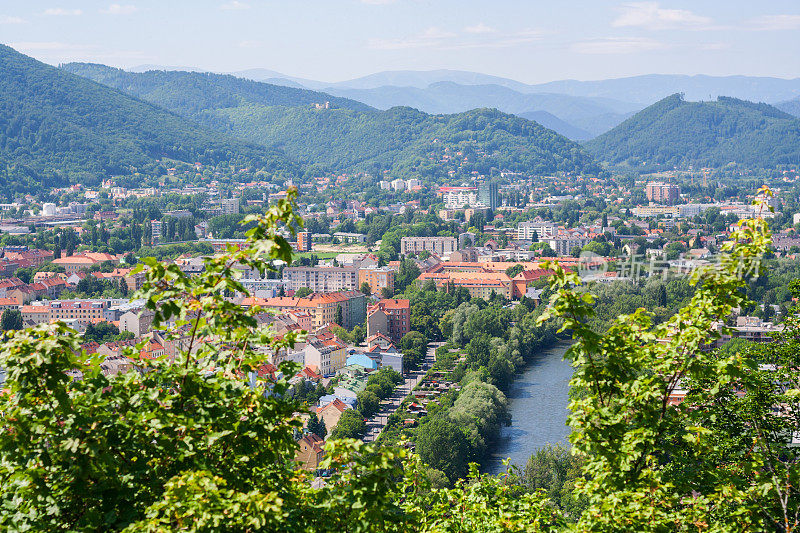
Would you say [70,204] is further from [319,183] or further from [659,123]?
[659,123]

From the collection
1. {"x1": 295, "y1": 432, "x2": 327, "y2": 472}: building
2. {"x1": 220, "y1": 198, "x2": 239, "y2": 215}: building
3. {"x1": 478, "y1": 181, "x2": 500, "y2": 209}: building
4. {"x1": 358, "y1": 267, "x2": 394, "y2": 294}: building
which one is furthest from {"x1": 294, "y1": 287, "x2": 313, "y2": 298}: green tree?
{"x1": 478, "y1": 181, "x2": 500, "y2": 209}: building

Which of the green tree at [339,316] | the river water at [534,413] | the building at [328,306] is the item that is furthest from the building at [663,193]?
the river water at [534,413]

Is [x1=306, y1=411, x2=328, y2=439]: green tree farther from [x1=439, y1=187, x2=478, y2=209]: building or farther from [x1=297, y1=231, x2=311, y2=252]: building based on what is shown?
[x1=439, y1=187, x2=478, y2=209]: building

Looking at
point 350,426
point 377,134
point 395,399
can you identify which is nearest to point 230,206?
point 395,399

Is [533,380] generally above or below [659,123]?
below

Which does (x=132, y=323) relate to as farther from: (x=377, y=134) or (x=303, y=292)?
(x=377, y=134)

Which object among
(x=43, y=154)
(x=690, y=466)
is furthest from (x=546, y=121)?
(x=690, y=466)
